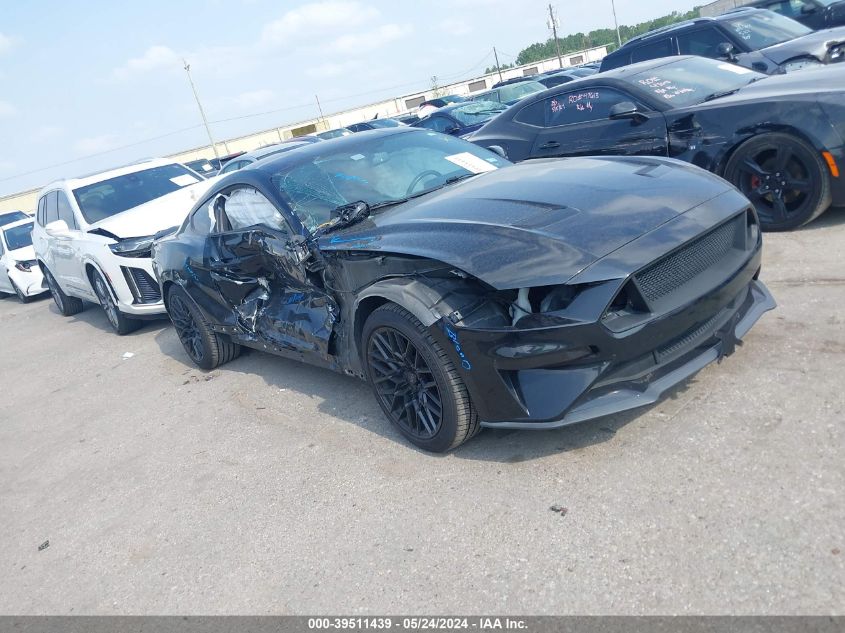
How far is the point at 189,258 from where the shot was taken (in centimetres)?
553

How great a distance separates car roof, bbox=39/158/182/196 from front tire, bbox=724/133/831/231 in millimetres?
6893

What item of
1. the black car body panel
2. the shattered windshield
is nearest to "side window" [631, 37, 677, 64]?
the black car body panel

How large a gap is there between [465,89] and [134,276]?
5424cm

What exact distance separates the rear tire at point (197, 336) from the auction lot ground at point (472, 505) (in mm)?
922

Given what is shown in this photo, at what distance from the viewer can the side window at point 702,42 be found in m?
9.21

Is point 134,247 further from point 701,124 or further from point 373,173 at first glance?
point 701,124

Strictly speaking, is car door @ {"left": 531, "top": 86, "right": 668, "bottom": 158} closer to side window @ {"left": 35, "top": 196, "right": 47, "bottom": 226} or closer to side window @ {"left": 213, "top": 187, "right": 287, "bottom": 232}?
side window @ {"left": 213, "top": 187, "right": 287, "bottom": 232}

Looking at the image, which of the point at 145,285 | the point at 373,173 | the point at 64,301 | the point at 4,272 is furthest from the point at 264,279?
the point at 4,272

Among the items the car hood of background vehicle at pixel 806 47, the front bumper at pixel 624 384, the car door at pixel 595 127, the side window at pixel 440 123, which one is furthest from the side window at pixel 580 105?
Answer: the side window at pixel 440 123

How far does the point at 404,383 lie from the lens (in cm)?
353

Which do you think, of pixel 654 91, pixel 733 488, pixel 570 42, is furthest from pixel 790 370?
pixel 570 42

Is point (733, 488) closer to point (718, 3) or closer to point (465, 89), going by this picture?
point (718, 3)

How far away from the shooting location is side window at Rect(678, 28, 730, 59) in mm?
9213

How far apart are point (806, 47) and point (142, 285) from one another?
8.10 metres
